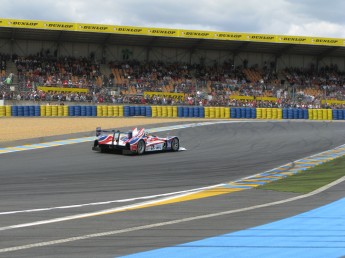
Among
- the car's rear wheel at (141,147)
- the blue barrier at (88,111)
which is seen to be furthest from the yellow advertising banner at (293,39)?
the car's rear wheel at (141,147)

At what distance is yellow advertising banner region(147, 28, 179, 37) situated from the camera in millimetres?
44344

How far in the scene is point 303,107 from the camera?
43562mm

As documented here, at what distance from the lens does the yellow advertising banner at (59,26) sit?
135 ft

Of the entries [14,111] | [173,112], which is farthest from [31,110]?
[173,112]

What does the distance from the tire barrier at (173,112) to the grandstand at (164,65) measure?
83.0 inches

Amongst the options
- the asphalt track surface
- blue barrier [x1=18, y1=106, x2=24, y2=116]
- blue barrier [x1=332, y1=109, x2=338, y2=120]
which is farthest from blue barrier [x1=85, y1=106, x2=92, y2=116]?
blue barrier [x1=332, y1=109, x2=338, y2=120]

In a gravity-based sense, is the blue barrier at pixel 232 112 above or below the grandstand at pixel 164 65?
below

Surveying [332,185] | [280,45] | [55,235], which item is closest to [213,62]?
[280,45]

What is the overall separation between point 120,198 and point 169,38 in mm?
39184

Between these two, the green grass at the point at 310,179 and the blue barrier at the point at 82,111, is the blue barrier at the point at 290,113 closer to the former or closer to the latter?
the blue barrier at the point at 82,111

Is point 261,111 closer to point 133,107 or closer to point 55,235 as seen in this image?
point 133,107

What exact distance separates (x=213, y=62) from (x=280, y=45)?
6.81m

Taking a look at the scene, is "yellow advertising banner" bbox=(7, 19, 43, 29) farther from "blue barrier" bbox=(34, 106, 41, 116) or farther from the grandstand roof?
"blue barrier" bbox=(34, 106, 41, 116)

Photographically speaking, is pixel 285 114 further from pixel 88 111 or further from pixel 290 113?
pixel 88 111
